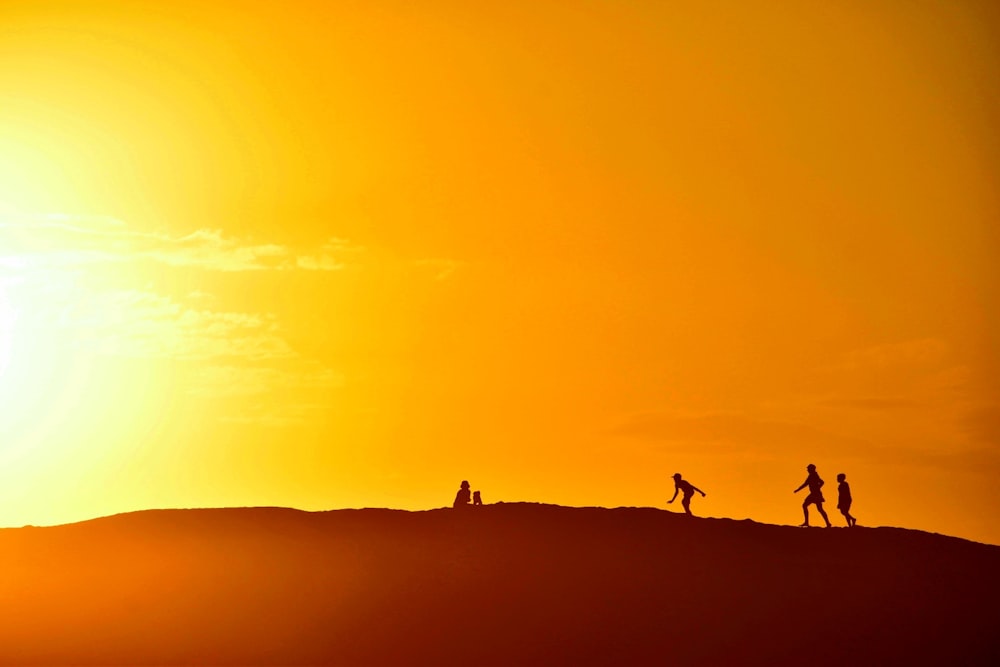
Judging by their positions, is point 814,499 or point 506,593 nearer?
point 506,593

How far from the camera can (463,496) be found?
48719 mm

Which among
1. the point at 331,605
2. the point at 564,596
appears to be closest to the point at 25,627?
the point at 331,605

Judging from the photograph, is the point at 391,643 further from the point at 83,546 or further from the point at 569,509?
the point at 83,546

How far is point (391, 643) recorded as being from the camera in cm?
4222

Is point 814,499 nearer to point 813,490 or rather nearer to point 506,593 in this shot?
point 813,490

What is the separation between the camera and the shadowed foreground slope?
137 ft

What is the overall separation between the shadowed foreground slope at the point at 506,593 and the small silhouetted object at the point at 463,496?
37 centimetres

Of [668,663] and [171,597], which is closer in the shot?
[668,663]

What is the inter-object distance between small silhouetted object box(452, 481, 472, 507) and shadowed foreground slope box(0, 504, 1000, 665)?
366 millimetres

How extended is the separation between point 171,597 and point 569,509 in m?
12.0

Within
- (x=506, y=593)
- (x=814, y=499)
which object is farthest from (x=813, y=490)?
(x=506, y=593)

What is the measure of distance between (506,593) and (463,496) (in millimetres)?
5555

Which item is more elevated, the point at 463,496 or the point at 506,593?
the point at 463,496

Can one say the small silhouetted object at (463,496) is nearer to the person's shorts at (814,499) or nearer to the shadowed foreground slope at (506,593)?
the shadowed foreground slope at (506,593)
